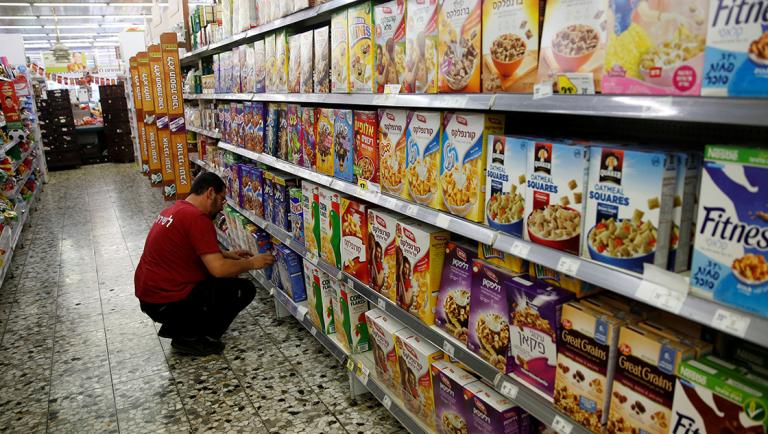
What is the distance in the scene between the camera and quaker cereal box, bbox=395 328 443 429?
2.38m

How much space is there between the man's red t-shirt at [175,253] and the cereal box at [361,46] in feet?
4.97

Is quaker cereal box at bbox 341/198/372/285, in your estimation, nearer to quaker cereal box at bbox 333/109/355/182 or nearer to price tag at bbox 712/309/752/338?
quaker cereal box at bbox 333/109/355/182

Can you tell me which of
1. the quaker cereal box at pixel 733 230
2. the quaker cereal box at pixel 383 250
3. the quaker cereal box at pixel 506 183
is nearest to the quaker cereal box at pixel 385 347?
the quaker cereal box at pixel 383 250

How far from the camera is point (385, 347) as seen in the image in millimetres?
2705

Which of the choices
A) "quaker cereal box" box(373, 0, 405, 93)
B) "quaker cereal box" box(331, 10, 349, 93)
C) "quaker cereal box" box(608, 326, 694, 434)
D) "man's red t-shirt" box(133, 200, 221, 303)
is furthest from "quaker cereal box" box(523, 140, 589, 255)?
"man's red t-shirt" box(133, 200, 221, 303)

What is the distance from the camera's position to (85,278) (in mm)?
5301

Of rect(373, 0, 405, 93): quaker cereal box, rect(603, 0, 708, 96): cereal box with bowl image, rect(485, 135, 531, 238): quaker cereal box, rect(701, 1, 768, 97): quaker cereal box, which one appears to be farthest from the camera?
rect(373, 0, 405, 93): quaker cereal box

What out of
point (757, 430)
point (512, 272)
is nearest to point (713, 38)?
point (757, 430)

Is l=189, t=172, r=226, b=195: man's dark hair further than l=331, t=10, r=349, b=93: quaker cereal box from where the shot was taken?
Yes

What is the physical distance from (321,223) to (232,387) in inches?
45.0

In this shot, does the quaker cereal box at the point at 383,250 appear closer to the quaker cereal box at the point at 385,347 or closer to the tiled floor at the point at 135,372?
the quaker cereal box at the point at 385,347

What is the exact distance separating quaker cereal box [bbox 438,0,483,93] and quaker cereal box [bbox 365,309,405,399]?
1205 mm

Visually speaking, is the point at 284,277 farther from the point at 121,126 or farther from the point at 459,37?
the point at 121,126

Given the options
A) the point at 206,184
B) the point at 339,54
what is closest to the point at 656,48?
the point at 339,54
